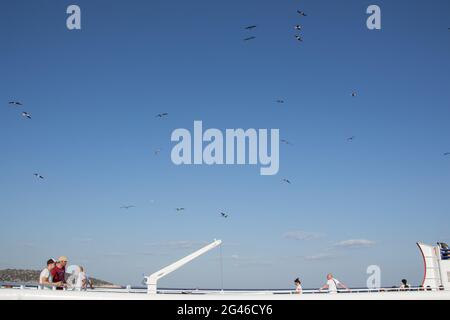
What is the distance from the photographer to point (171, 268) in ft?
83.6

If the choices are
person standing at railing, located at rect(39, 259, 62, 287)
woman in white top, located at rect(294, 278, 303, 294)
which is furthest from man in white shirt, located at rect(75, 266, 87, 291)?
woman in white top, located at rect(294, 278, 303, 294)

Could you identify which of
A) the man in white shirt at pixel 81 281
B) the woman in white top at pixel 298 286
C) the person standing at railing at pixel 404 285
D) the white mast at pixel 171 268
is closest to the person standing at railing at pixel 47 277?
the man in white shirt at pixel 81 281

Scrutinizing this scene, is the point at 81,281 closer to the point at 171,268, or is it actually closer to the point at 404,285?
the point at 171,268

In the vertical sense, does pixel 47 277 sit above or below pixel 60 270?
below

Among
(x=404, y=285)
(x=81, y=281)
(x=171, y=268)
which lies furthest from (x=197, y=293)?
(x=404, y=285)

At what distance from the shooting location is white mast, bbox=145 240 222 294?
23.8m

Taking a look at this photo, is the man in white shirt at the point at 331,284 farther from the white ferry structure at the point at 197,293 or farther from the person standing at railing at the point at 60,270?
the person standing at railing at the point at 60,270

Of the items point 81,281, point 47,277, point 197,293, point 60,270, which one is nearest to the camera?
point 47,277

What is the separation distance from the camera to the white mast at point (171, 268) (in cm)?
2377
